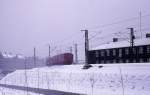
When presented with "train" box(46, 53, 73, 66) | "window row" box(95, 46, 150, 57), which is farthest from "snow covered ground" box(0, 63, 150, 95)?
"window row" box(95, 46, 150, 57)

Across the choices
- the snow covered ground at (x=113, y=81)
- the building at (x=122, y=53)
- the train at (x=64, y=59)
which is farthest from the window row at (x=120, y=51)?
the snow covered ground at (x=113, y=81)

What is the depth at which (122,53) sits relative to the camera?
62.3 m

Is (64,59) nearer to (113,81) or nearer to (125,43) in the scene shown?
(125,43)

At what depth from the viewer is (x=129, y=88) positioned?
29.2m

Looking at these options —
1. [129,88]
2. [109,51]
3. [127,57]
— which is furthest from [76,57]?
[129,88]

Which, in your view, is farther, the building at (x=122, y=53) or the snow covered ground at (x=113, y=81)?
the building at (x=122, y=53)

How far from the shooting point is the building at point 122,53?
185ft

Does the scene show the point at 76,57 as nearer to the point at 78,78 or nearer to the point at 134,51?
the point at 134,51

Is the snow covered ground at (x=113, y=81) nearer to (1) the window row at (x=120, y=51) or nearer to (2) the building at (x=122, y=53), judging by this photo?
(2) the building at (x=122, y=53)

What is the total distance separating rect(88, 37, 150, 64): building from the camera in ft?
185

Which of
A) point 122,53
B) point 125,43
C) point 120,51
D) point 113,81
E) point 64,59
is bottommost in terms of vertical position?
point 113,81

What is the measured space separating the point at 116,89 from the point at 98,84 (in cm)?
506

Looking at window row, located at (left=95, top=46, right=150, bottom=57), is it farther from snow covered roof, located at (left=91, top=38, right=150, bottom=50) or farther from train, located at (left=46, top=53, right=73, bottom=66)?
train, located at (left=46, top=53, right=73, bottom=66)

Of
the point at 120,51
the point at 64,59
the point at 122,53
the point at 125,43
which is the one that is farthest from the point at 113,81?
the point at 125,43
